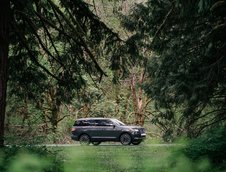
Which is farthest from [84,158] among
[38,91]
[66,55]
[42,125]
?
[42,125]

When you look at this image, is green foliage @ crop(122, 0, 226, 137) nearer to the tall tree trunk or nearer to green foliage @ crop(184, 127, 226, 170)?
green foliage @ crop(184, 127, 226, 170)

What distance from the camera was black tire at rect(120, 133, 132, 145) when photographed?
96.7 ft

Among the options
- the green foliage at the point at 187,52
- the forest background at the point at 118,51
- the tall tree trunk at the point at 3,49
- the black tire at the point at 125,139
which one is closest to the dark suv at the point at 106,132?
the black tire at the point at 125,139

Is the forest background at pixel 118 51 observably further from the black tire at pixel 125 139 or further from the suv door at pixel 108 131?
the suv door at pixel 108 131

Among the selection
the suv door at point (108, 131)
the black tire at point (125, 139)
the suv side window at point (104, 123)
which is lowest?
the black tire at point (125, 139)

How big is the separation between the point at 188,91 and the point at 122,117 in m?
30.6

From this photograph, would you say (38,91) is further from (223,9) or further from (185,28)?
(223,9)

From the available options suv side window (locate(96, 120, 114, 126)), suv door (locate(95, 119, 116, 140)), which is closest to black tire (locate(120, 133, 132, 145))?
suv door (locate(95, 119, 116, 140))

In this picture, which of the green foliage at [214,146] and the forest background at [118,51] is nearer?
the green foliage at [214,146]

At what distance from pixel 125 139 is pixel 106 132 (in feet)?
4.18

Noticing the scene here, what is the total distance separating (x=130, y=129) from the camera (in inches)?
1160

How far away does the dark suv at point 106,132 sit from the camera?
96.6 feet

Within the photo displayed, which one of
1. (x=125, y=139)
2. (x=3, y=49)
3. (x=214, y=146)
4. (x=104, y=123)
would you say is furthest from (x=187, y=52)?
(x=104, y=123)

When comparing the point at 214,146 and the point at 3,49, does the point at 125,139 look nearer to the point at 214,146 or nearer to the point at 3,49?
the point at 3,49
